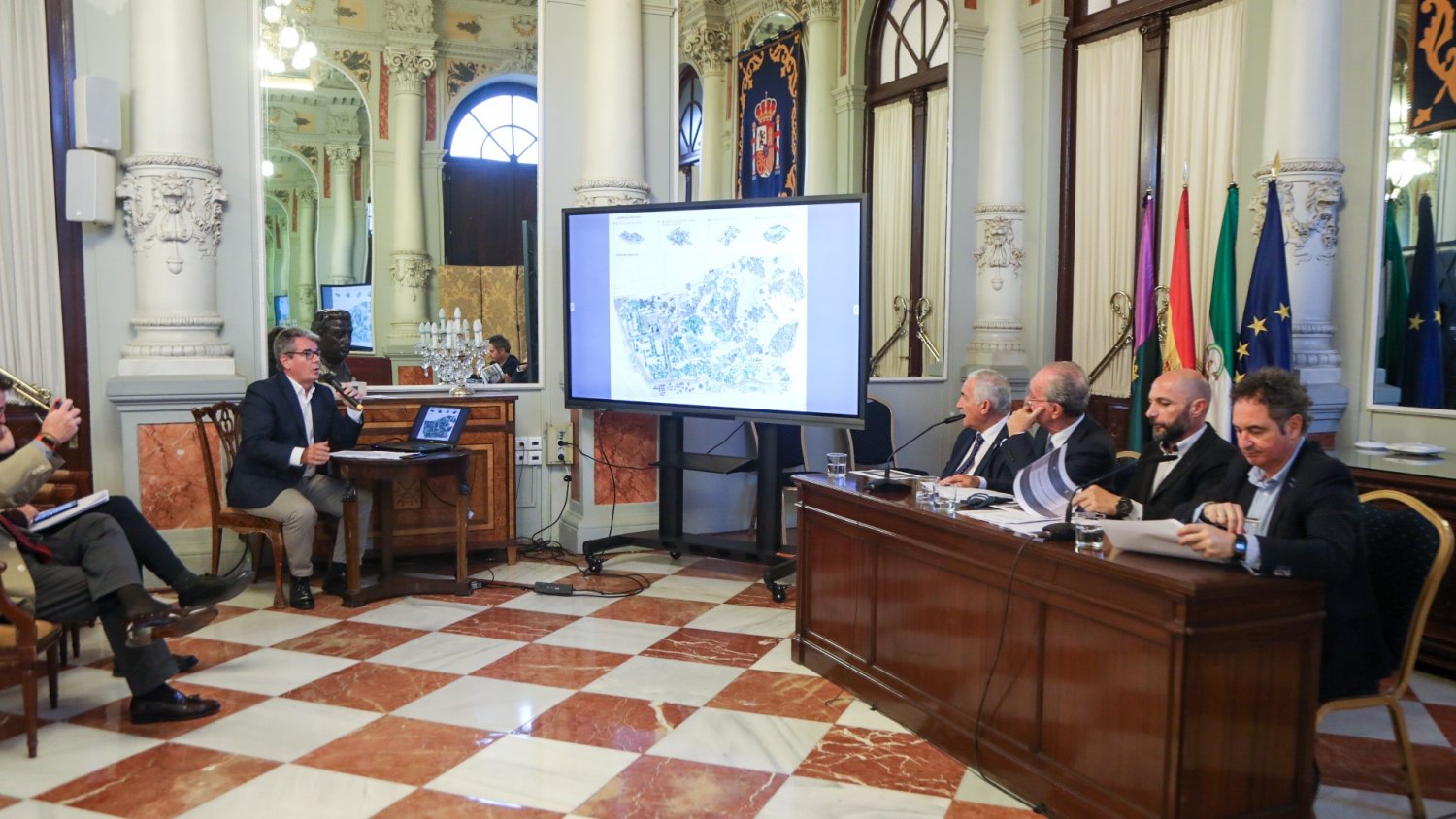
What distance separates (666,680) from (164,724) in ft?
5.06

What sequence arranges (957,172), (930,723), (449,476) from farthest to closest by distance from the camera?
(957,172) < (449,476) < (930,723)

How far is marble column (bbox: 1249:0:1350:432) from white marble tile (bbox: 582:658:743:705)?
8.96 ft

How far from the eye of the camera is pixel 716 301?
4926 millimetres

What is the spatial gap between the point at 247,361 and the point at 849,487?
10.3 ft

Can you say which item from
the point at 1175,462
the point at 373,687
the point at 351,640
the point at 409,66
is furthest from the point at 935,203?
the point at 373,687

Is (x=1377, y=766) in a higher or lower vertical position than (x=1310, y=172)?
lower

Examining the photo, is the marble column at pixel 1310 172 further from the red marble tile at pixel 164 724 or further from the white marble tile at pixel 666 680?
the red marble tile at pixel 164 724

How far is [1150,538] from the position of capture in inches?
93.0

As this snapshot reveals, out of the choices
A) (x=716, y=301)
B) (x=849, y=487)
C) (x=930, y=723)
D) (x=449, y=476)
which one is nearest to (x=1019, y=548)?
(x=930, y=723)

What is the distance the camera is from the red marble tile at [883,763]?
2793 mm

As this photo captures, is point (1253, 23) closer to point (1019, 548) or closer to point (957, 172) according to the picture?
point (957, 172)

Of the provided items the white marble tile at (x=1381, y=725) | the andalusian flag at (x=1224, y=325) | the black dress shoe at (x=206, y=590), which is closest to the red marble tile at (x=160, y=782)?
the black dress shoe at (x=206, y=590)

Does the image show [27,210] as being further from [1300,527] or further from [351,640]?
[1300,527]

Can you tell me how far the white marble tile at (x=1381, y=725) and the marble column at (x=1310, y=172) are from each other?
1389 mm
